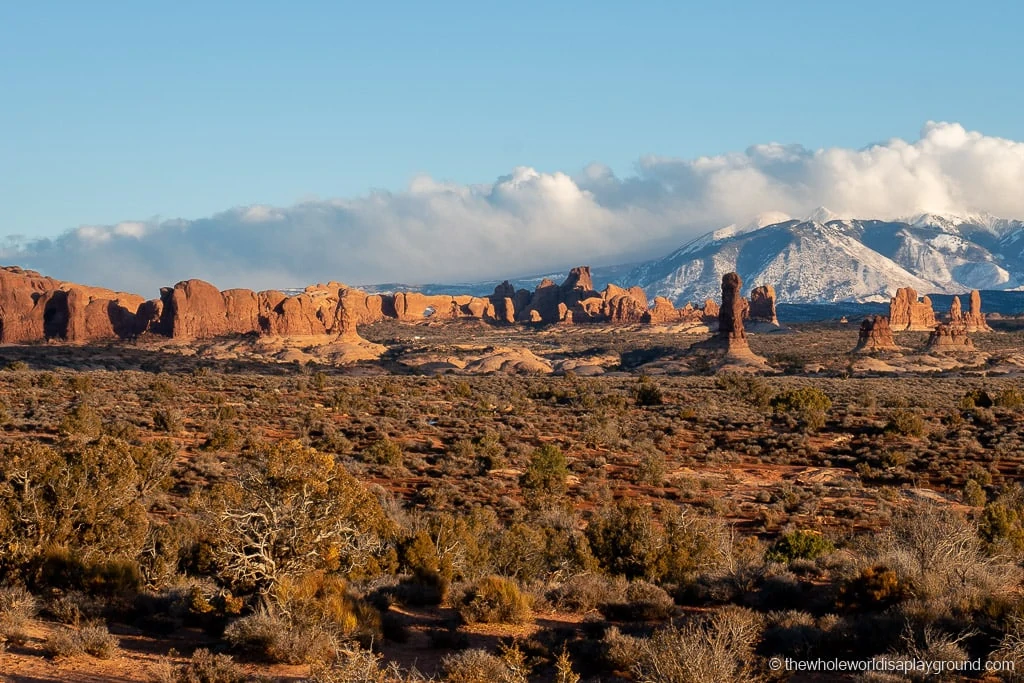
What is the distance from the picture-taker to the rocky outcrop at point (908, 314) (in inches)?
5113

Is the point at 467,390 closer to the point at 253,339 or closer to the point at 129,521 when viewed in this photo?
the point at 129,521

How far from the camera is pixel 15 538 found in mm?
12344

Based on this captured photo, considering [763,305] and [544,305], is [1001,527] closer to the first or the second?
[763,305]

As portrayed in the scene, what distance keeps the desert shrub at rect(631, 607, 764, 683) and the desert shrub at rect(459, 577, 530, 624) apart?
188 cm

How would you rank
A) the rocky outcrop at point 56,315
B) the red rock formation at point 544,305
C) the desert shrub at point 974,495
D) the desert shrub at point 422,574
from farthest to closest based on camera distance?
1. the red rock formation at point 544,305
2. the rocky outcrop at point 56,315
3. the desert shrub at point 974,495
4. the desert shrub at point 422,574

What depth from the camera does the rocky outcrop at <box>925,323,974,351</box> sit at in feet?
300

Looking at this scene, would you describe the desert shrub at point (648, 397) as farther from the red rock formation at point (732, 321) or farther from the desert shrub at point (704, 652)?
the red rock formation at point (732, 321)

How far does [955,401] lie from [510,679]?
44861 millimetres

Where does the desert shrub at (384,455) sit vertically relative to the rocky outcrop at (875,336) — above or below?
below

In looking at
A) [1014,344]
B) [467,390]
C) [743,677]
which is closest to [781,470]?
[743,677]

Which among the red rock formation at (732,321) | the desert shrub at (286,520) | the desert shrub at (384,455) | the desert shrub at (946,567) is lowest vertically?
the desert shrub at (384,455)

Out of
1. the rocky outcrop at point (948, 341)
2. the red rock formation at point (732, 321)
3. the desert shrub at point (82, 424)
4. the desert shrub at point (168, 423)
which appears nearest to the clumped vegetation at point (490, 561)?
the desert shrub at point (82, 424)

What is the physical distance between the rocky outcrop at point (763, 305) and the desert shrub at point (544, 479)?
120 metres

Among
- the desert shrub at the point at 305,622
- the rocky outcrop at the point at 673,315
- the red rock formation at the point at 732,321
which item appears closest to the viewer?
the desert shrub at the point at 305,622
